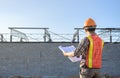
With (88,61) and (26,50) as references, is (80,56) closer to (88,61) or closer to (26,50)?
(88,61)

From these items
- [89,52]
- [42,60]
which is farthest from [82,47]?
[42,60]

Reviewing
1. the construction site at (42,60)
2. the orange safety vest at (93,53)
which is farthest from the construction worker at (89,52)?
the construction site at (42,60)

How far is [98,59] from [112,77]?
1529cm

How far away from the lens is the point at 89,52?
728 centimetres

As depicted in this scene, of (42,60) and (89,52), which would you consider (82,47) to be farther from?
(42,60)

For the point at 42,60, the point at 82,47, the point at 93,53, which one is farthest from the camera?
the point at 42,60

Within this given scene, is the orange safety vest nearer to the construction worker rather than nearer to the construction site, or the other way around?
Result: the construction worker

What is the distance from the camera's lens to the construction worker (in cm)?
721

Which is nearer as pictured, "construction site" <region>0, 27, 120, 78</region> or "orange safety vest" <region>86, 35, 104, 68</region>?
"orange safety vest" <region>86, 35, 104, 68</region>

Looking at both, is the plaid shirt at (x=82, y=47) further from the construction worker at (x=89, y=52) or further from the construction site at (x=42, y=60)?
the construction site at (x=42, y=60)

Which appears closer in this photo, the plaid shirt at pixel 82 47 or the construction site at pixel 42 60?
the plaid shirt at pixel 82 47

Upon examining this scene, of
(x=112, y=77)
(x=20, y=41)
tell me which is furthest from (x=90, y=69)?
(x=20, y=41)

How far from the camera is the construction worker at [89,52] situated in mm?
7207

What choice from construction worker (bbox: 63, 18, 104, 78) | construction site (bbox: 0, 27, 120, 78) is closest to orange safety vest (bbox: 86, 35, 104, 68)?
construction worker (bbox: 63, 18, 104, 78)
